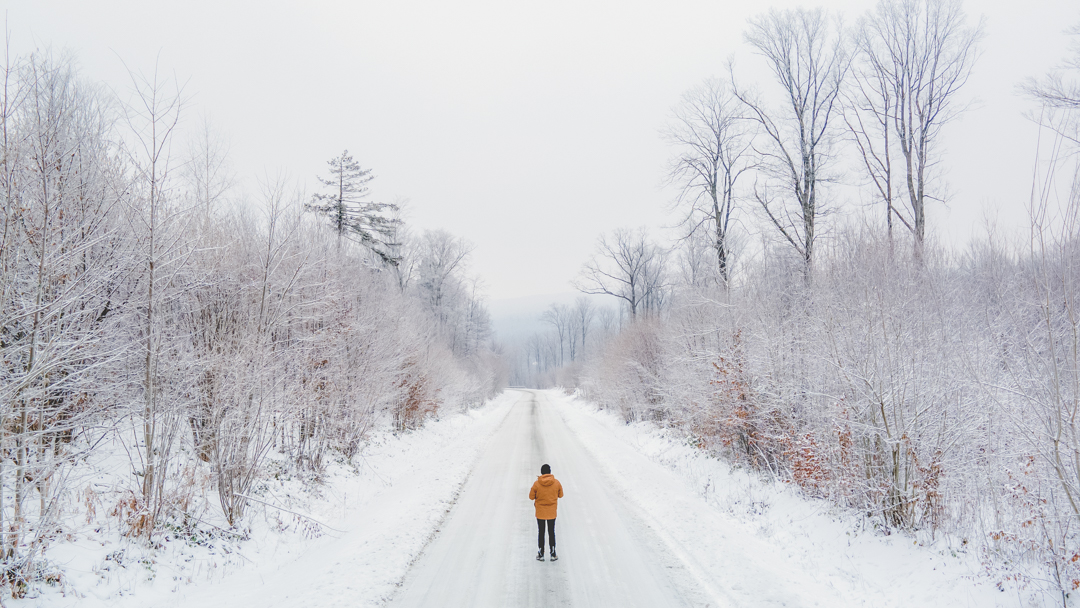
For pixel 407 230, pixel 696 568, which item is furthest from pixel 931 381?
pixel 407 230

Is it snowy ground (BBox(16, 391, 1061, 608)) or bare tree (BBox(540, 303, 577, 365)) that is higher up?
bare tree (BBox(540, 303, 577, 365))

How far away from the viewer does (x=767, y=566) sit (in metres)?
6.45

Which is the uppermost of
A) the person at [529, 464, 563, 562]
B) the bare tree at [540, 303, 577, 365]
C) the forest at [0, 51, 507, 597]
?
the bare tree at [540, 303, 577, 365]

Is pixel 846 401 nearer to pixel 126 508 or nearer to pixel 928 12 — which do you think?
pixel 126 508

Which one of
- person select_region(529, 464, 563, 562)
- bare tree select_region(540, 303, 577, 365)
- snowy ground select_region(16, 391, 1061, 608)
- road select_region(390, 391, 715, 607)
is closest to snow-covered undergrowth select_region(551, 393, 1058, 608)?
snowy ground select_region(16, 391, 1061, 608)

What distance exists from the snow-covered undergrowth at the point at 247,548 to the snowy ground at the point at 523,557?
0.02 m

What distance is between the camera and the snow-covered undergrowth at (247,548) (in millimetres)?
5477

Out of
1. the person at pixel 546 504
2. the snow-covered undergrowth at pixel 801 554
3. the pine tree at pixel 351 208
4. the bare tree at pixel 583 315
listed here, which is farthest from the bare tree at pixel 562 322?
the person at pixel 546 504

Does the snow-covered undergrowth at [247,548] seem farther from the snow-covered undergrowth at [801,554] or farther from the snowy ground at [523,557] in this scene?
the snow-covered undergrowth at [801,554]

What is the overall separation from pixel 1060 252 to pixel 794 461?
606 centimetres

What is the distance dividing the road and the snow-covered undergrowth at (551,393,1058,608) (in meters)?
0.47

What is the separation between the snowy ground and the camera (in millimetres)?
5469

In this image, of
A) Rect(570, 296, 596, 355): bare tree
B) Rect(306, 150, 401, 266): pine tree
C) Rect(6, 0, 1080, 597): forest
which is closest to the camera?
Rect(6, 0, 1080, 597): forest

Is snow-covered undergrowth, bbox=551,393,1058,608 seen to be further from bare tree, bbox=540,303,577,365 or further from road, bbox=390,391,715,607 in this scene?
bare tree, bbox=540,303,577,365
